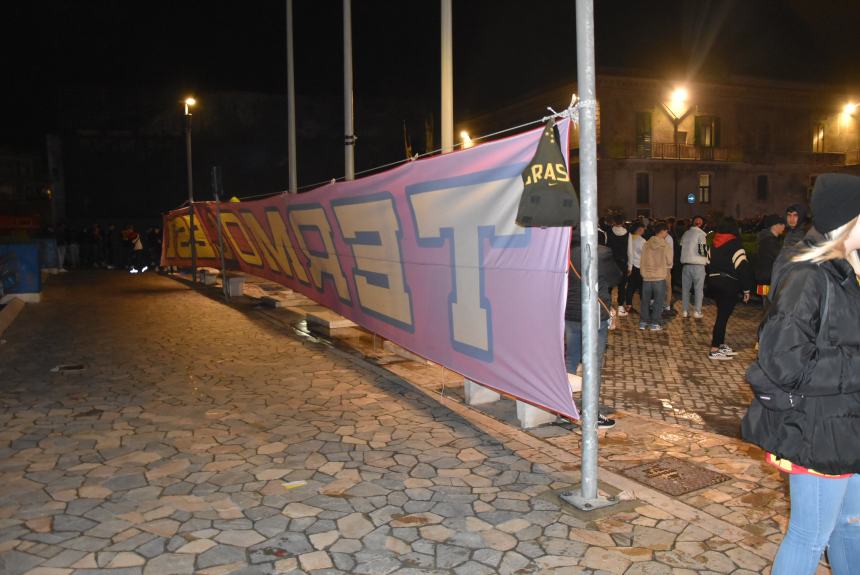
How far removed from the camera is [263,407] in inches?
284

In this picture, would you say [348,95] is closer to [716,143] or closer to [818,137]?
[716,143]

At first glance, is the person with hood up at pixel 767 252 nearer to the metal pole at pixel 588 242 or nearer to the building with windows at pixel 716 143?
the metal pole at pixel 588 242

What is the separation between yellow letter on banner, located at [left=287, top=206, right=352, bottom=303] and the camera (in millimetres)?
10414

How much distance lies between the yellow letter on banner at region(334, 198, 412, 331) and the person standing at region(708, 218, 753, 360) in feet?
14.5

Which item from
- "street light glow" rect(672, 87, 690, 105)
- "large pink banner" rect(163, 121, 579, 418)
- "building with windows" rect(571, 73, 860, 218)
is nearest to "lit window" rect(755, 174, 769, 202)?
"building with windows" rect(571, 73, 860, 218)

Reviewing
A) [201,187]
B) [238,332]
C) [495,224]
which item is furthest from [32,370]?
[201,187]

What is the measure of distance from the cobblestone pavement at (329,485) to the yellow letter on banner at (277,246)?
13.9 ft

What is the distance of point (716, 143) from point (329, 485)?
4367cm

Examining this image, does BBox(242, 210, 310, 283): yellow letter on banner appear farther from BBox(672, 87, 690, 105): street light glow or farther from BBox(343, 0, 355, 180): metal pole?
BBox(672, 87, 690, 105): street light glow

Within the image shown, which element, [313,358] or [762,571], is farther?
[313,358]

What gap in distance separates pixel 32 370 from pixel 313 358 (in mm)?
3561

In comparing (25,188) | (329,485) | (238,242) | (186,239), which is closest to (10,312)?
(238,242)

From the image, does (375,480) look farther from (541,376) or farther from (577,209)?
(577,209)

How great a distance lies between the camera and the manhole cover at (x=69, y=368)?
911 cm
